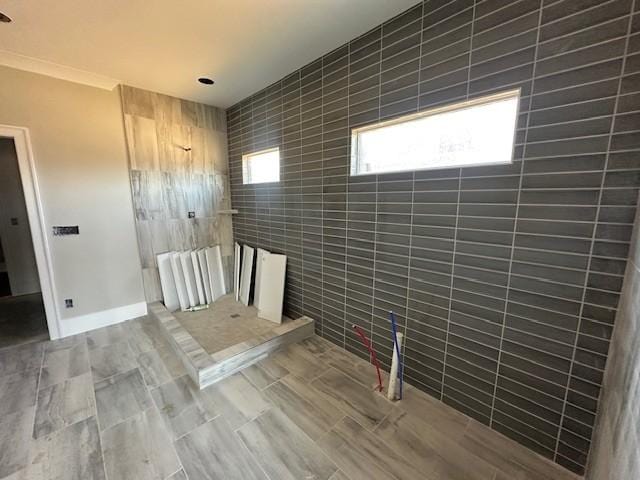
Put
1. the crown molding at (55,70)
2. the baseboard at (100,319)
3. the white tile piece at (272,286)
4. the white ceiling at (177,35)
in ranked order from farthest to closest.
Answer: the white tile piece at (272,286), the baseboard at (100,319), the crown molding at (55,70), the white ceiling at (177,35)

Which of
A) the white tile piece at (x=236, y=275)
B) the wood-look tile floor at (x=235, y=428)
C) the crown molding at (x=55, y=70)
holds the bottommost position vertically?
the wood-look tile floor at (x=235, y=428)

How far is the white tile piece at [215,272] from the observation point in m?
3.76

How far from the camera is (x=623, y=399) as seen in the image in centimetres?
91

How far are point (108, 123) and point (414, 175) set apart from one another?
3.46 metres

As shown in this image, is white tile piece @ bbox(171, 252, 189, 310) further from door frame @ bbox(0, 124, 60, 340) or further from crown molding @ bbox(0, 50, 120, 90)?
crown molding @ bbox(0, 50, 120, 90)

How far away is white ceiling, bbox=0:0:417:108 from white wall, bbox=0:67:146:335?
0.26 metres

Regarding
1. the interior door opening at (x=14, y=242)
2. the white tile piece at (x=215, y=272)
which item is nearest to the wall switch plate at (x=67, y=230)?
the white tile piece at (x=215, y=272)

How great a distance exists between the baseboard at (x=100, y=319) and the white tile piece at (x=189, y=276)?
55cm

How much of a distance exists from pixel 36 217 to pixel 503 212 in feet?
13.7

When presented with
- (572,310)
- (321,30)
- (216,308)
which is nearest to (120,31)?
(321,30)

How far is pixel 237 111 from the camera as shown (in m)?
3.59

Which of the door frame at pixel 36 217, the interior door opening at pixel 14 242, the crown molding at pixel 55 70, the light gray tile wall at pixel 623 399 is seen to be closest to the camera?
the light gray tile wall at pixel 623 399

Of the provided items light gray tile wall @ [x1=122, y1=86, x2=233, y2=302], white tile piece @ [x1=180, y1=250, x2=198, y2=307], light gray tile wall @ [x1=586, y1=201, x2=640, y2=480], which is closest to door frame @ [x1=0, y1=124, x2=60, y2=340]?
light gray tile wall @ [x1=122, y1=86, x2=233, y2=302]

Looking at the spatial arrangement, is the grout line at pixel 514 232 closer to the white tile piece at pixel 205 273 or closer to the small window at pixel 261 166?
the small window at pixel 261 166
